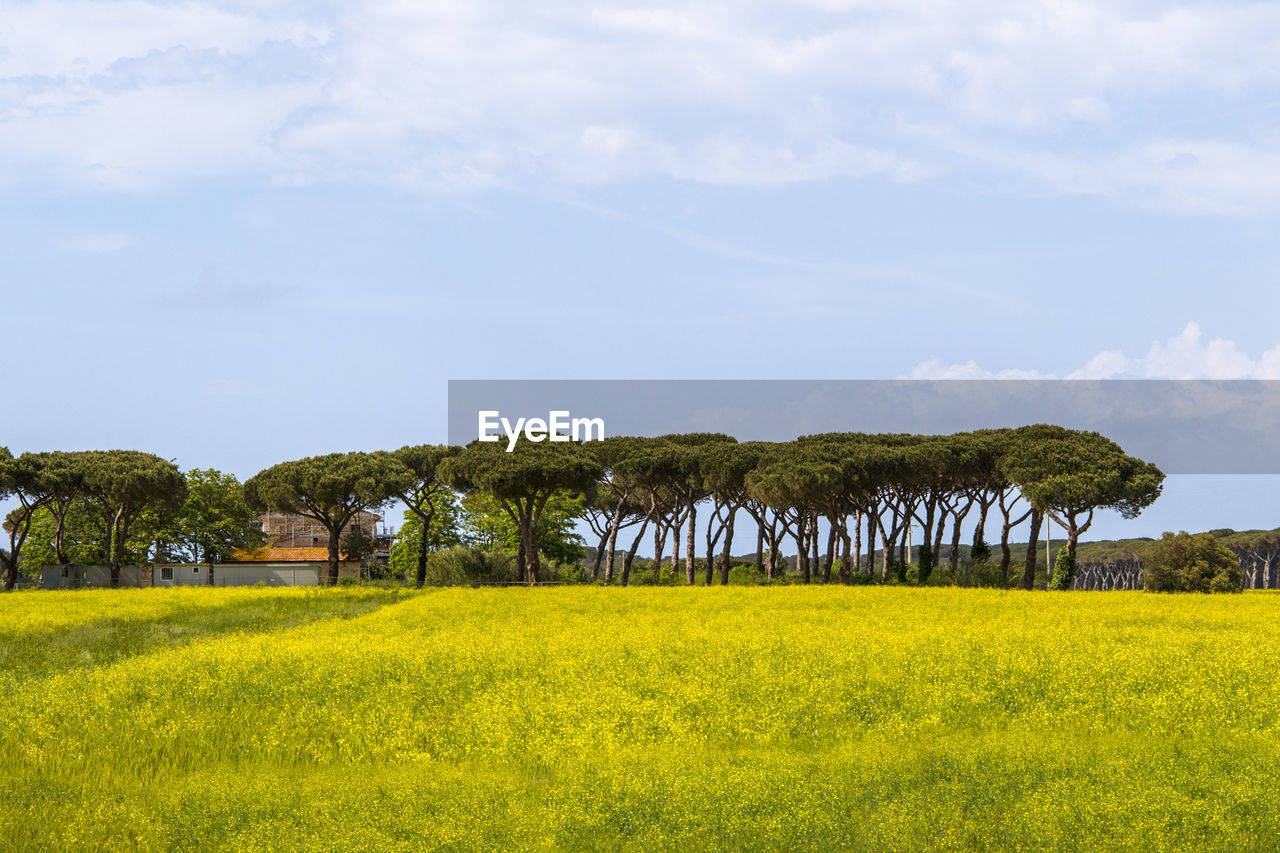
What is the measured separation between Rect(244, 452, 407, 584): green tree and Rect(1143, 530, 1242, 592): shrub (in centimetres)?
4897

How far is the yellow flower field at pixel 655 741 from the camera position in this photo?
376 inches

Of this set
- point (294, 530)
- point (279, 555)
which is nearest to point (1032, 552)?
point (279, 555)

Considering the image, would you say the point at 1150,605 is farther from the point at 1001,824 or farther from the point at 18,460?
the point at 18,460

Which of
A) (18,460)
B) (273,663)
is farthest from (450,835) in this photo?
(18,460)

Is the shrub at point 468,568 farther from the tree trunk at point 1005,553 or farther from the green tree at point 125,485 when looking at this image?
the tree trunk at point 1005,553

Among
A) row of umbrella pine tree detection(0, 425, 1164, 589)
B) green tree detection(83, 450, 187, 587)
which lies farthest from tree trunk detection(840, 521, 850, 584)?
green tree detection(83, 450, 187, 587)

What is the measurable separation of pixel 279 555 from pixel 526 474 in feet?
170

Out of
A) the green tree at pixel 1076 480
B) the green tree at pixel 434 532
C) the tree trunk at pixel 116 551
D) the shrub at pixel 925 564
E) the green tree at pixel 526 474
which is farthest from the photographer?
the green tree at pixel 434 532

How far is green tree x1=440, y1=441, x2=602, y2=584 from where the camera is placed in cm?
6294

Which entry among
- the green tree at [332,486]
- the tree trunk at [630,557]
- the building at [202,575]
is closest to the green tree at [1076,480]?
the tree trunk at [630,557]

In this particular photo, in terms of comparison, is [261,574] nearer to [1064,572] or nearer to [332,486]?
[332,486]

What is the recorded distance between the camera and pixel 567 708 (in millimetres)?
14391

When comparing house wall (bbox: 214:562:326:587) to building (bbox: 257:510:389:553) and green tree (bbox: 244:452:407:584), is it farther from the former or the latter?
building (bbox: 257:510:389:553)

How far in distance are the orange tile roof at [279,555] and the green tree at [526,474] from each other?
117 ft
